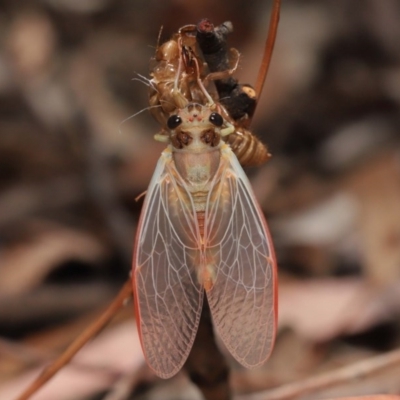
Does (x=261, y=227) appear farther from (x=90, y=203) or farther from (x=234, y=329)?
(x=90, y=203)

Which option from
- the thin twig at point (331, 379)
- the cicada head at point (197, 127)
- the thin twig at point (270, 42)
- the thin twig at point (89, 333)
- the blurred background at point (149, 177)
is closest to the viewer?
the thin twig at point (270, 42)

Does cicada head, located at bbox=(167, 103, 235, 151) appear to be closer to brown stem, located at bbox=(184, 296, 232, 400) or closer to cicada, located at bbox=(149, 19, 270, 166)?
cicada, located at bbox=(149, 19, 270, 166)

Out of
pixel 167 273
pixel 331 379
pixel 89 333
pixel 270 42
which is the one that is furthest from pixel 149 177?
pixel 270 42

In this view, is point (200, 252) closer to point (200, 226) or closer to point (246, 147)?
point (200, 226)

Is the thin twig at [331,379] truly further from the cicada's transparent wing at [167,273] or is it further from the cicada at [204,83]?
the cicada at [204,83]

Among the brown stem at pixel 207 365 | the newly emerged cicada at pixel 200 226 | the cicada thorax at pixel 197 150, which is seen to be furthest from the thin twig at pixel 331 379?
the cicada thorax at pixel 197 150
